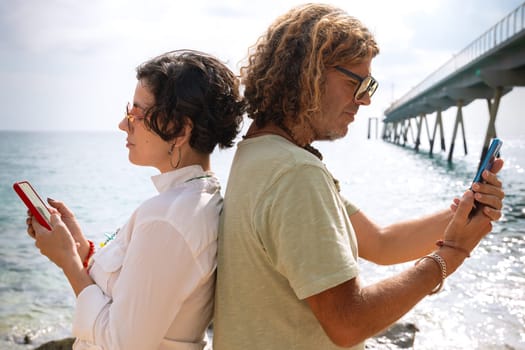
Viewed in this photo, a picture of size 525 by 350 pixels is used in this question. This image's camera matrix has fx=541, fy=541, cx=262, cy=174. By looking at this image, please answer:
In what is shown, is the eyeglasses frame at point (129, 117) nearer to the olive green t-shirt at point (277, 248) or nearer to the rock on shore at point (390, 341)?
the olive green t-shirt at point (277, 248)

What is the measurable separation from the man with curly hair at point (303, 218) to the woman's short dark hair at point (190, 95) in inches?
4.1

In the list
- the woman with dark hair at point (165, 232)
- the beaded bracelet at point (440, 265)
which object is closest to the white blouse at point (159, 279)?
the woman with dark hair at point (165, 232)

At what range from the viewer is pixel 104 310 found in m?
1.74

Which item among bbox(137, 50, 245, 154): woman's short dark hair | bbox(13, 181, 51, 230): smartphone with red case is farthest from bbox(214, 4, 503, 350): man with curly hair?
bbox(13, 181, 51, 230): smartphone with red case

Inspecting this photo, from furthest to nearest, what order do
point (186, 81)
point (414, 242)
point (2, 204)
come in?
1. point (2, 204)
2. point (414, 242)
3. point (186, 81)

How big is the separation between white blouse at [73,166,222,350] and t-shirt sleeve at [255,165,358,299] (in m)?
0.29

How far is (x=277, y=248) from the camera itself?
155 centimetres

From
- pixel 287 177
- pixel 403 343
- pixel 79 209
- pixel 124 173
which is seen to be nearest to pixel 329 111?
pixel 287 177

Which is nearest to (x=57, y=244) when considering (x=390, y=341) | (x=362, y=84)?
(x=362, y=84)

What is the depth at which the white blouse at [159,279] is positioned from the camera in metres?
1.64

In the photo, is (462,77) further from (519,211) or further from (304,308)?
(304,308)

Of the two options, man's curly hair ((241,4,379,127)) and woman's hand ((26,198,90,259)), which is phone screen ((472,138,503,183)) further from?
woman's hand ((26,198,90,259))

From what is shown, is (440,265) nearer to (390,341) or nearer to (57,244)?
(57,244)

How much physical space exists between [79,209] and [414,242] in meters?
19.2
